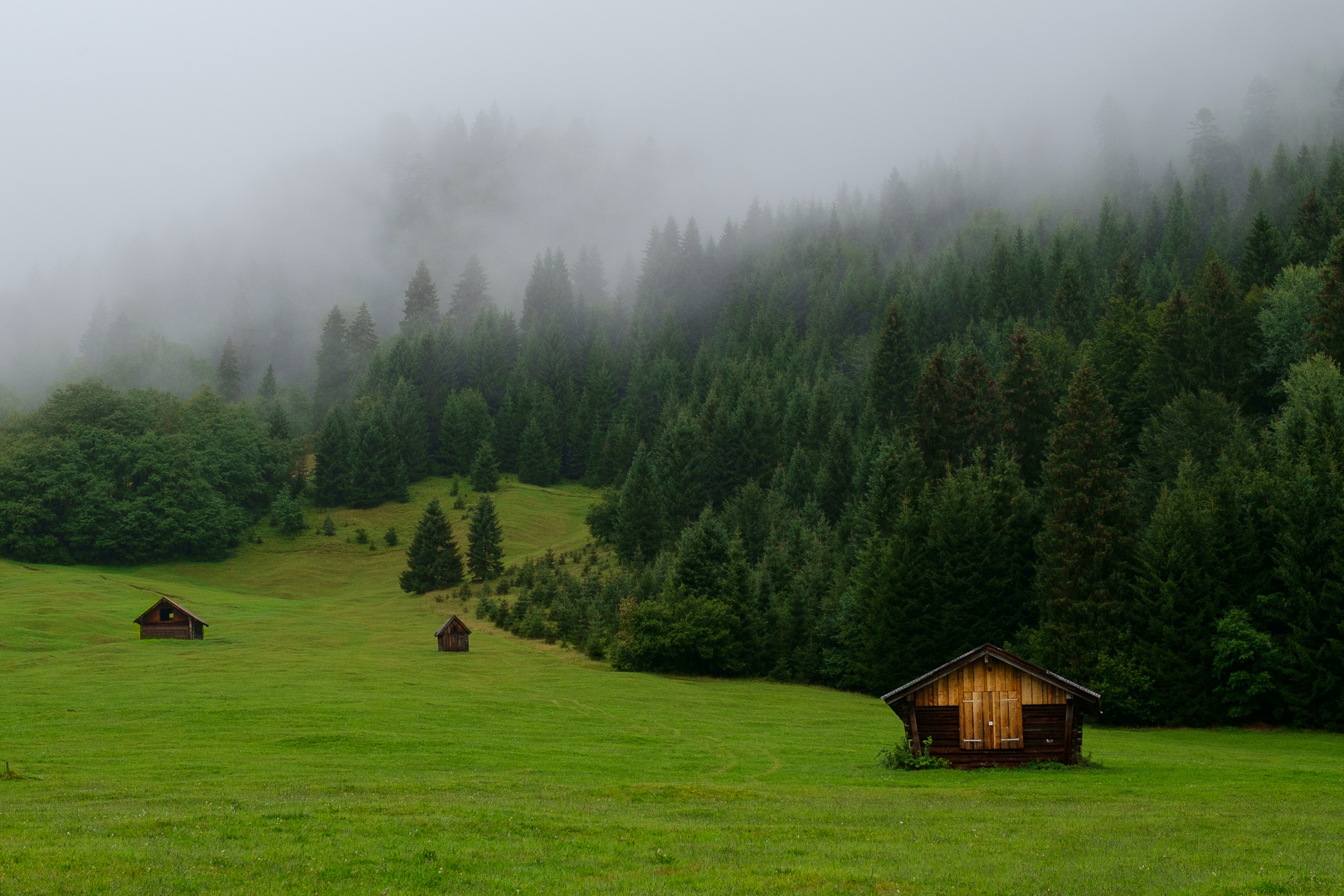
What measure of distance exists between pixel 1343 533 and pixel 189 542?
13535 centimetres

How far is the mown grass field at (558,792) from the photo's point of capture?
1723 centimetres

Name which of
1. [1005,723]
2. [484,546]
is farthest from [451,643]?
[1005,723]

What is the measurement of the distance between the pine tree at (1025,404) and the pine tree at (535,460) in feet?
314

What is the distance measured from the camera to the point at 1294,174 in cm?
16375

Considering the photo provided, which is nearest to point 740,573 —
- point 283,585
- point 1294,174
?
point 283,585

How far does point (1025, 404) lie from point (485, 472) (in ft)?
307

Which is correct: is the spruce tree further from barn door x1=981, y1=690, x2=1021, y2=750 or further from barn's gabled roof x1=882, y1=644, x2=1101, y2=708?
barn door x1=981, y1=690, x2=1021, y2=750

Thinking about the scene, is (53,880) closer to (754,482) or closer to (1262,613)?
(1262,613)

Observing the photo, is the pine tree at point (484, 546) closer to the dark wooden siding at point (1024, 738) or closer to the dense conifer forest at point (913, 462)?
the dense conifer forest at point (913, 462)

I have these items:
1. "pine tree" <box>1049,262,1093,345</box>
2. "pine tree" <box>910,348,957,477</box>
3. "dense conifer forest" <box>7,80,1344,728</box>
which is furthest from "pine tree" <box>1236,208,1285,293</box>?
"pine tree" <box>910,348,957,477</box>

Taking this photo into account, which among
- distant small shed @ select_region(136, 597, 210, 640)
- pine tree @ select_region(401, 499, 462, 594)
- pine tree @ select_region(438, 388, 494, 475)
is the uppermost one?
pine tree @ select_region(438, 388, 494, 475)

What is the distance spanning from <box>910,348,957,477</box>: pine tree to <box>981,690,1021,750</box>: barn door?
56131 mm

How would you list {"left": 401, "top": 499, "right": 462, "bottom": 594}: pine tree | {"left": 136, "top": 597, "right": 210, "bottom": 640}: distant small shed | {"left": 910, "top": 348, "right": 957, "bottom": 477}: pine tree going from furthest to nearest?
1. {"left": 401, "top": 499, "right": 462, "bottom": 594}: pine tree
2. {"left": 910, "top": 348, "right": 957, "bottom": 477}: pine tree
3. {"left": 136, "top": 597, "right": 210, "bottom": 640}: distant small shed

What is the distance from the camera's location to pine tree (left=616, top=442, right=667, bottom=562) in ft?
369
